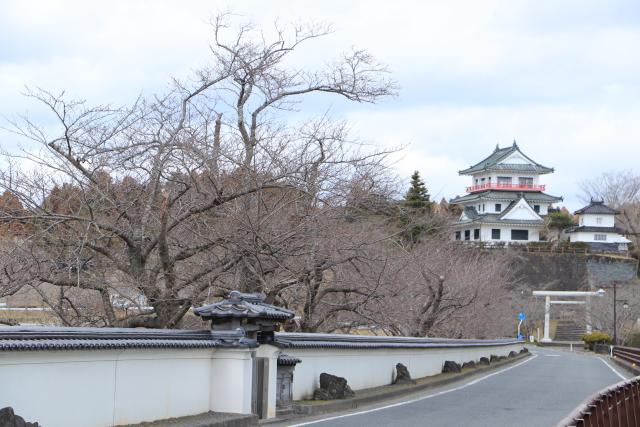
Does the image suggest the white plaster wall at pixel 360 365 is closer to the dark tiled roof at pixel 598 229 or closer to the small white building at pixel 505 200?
the small white building at pixel 505 200

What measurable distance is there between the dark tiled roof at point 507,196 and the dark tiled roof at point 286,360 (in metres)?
91.9

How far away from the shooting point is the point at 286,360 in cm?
1336

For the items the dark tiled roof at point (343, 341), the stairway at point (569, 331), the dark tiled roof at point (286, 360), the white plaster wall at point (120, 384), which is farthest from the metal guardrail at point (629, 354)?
the stairway at point (569, 331)

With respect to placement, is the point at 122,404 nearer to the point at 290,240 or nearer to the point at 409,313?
the point at 290,240

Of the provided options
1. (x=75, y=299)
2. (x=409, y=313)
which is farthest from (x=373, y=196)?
(x=409, y=313)

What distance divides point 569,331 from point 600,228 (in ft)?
65.2

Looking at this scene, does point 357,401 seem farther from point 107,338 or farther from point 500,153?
point 500,153

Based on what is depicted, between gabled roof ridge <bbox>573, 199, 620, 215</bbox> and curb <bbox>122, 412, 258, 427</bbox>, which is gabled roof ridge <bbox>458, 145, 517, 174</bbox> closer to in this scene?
gabled roof ridge <bbox>573, 199, 620, 215</bbox>

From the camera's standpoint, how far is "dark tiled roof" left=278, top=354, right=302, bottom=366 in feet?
43.5

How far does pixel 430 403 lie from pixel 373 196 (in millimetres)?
4311

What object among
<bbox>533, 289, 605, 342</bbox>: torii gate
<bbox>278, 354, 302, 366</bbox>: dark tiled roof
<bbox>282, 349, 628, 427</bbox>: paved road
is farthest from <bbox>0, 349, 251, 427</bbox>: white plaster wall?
<bbox>533, 289, 605, 342</bbox>: torii gate

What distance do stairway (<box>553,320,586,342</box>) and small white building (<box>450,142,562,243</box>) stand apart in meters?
13.2

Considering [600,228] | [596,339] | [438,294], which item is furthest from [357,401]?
[600,228]

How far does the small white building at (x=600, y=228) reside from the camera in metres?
104
